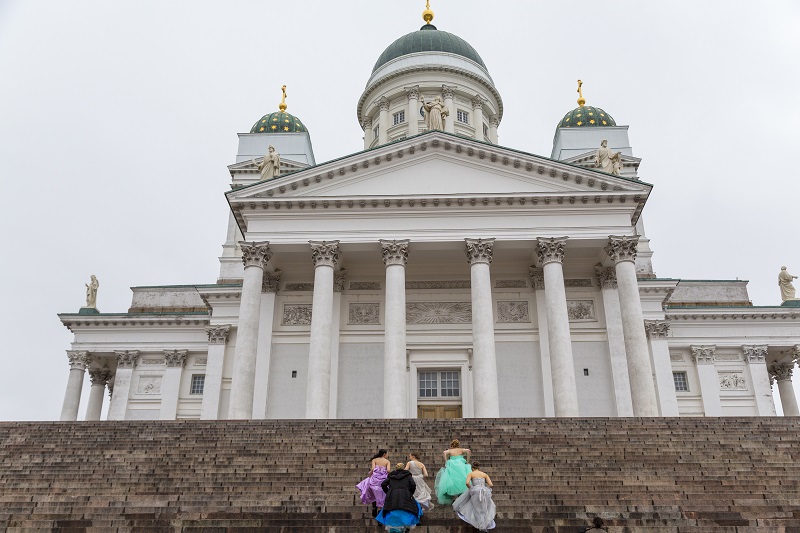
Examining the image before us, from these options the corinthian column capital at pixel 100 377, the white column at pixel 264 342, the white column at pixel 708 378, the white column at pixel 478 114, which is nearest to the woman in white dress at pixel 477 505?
the white column at pixel 264 342

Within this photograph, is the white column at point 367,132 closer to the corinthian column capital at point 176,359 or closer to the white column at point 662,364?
the corinthian column capital at point 176,359

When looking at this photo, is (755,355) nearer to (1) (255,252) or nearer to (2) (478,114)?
(2) (478,114)

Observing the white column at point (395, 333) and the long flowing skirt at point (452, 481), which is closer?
the long flowing skirt at point (452, 481)

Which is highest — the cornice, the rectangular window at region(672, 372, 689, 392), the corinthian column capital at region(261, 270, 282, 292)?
the cornice

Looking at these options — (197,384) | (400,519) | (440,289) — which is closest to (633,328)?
(440,289)

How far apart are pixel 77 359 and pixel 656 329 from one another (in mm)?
28044

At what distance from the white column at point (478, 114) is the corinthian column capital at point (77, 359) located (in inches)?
1001

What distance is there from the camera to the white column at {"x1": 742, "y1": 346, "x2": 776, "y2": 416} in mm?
34281

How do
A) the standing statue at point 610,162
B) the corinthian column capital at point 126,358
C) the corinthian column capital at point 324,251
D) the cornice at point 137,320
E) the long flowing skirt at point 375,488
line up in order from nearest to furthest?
the long flowing skirt at point 375,488 < the corinthian column capital at point 324,251 < the standing statue at point 610,162 < the corinthian column capital at point 126,358 < the cornice at point 137,320

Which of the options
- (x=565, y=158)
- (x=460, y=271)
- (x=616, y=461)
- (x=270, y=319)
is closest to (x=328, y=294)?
(x=270, y=319)

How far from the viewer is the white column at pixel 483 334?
23.0 m

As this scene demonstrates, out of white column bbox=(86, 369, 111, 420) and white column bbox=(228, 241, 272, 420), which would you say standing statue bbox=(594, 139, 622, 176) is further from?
white column bbox=(86, 369, 111, 420)

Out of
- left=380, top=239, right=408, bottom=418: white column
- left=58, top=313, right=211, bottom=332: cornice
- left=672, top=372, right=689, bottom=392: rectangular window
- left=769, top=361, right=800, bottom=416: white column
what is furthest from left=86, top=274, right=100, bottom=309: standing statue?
left=769, top=361, right=800, bottom=416: white column

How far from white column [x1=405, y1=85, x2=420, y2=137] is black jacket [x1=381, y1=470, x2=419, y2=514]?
35.6 meters
